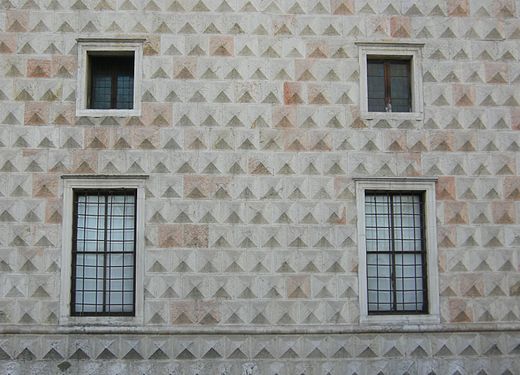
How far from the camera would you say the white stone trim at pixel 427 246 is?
13781 mm

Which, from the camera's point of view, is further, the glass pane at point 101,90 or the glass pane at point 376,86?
the glass pane at point 376,86

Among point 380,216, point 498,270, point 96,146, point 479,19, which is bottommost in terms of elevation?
point 498,270

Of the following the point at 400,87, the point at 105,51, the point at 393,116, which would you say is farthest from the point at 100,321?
the point at 400,87

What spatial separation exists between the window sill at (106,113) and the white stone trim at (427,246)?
404cm

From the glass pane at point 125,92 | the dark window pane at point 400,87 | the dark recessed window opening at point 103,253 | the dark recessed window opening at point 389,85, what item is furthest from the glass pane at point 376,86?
the dark recessed window opening at point 103,253

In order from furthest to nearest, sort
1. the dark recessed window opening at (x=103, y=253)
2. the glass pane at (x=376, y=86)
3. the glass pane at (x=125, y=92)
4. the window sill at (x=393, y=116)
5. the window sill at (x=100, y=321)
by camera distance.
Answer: the glass pane at (x=376, y=86), the glass pane at (x=125, y=92), the window sill at (x=393, y=116), the dark recessed window opening at (x=103, y=253), the window sill at (x=100, y=321)

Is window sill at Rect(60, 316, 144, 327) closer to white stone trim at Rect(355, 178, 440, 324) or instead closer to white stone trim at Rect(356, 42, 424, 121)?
white stone trim at Rect(355, 178, 440, 324)

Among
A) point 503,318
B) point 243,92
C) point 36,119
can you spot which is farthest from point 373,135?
point 36,119

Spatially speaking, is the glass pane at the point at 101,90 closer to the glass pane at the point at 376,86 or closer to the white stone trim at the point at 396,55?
the white stone trim at the point at 396,55

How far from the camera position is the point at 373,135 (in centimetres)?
1420

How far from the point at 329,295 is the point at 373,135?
9.49 feet

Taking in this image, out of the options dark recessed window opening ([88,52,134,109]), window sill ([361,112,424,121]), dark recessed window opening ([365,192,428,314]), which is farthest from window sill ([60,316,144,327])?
window sill ([361,112,424,121])

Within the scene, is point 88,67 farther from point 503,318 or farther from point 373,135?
point 503,318

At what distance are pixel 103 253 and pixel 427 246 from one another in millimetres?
5573
